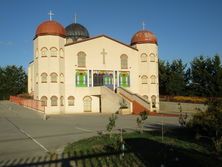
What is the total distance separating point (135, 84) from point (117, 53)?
4697mm

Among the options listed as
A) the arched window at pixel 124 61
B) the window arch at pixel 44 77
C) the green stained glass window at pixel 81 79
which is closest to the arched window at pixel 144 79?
the arched window at pixel 124 61

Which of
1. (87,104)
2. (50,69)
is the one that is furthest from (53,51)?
(87,104)

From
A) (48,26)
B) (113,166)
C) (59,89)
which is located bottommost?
(113,166)

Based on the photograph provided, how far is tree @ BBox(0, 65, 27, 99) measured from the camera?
74375mm

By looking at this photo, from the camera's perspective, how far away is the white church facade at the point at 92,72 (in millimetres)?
38219

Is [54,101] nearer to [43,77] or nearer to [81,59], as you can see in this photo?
[43,77]

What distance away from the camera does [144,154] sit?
34.6 feet

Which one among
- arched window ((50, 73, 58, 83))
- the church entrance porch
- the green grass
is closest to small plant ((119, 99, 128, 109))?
the church entrance porch

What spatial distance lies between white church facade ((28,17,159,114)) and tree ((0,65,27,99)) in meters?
35.0

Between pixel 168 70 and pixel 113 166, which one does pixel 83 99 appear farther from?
pixel 113 166

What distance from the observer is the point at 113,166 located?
9602 mm

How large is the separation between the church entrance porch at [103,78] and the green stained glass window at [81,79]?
1.33 metres

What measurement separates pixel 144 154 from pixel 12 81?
69.4 meters

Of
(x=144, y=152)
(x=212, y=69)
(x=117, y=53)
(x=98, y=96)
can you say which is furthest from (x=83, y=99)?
(x=144, y=152)
